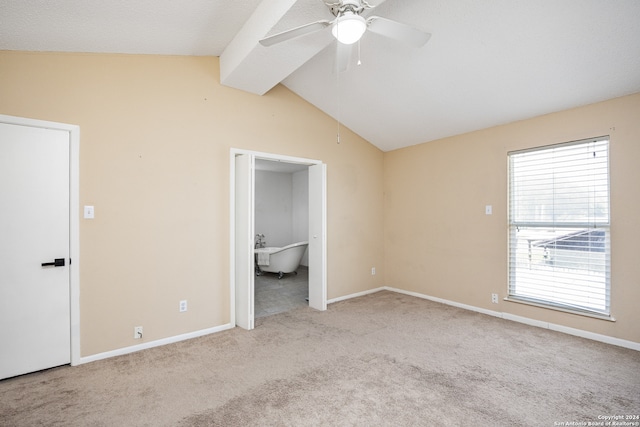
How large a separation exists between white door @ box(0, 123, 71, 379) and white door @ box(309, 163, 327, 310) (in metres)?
2.66

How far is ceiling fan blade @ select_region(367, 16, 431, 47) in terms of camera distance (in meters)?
1.92

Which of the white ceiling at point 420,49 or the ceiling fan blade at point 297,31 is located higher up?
the white ceiling at point 420,49

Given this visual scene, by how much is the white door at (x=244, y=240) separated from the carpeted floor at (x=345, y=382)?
0.88ft

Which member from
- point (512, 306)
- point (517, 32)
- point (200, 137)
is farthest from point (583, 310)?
point (200, 137)

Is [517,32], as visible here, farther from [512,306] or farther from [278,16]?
[512,306]

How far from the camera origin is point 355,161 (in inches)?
194

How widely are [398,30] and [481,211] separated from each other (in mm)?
2905

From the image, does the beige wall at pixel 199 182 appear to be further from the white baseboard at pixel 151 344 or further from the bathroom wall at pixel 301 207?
the bathroom wall at pixel 301 207

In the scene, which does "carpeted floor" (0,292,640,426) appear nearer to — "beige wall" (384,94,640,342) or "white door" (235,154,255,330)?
"white door" (235,154,255,330)

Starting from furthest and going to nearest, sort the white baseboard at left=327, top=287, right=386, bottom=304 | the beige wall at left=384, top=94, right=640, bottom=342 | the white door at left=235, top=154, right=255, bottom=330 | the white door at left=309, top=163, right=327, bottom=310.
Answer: the white baseboard at left=327, top=287, right=386, bottom=304 → the white door at left=309, top=163, right=327, bottom=310 → the white door at left=235, top=154, right=255, bottom=330 → the beige wall at left=384, top=94, right=640, bottom=342

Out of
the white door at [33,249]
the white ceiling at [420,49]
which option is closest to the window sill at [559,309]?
the white ceiling at [420,49]

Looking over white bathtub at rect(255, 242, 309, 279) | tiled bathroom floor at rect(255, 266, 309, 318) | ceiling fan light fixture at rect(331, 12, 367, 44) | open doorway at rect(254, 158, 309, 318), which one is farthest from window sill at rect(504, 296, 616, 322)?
white bathtub at rect(255, 242, 309, 279)

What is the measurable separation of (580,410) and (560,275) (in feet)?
5.97

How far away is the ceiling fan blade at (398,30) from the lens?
1.92 metres
